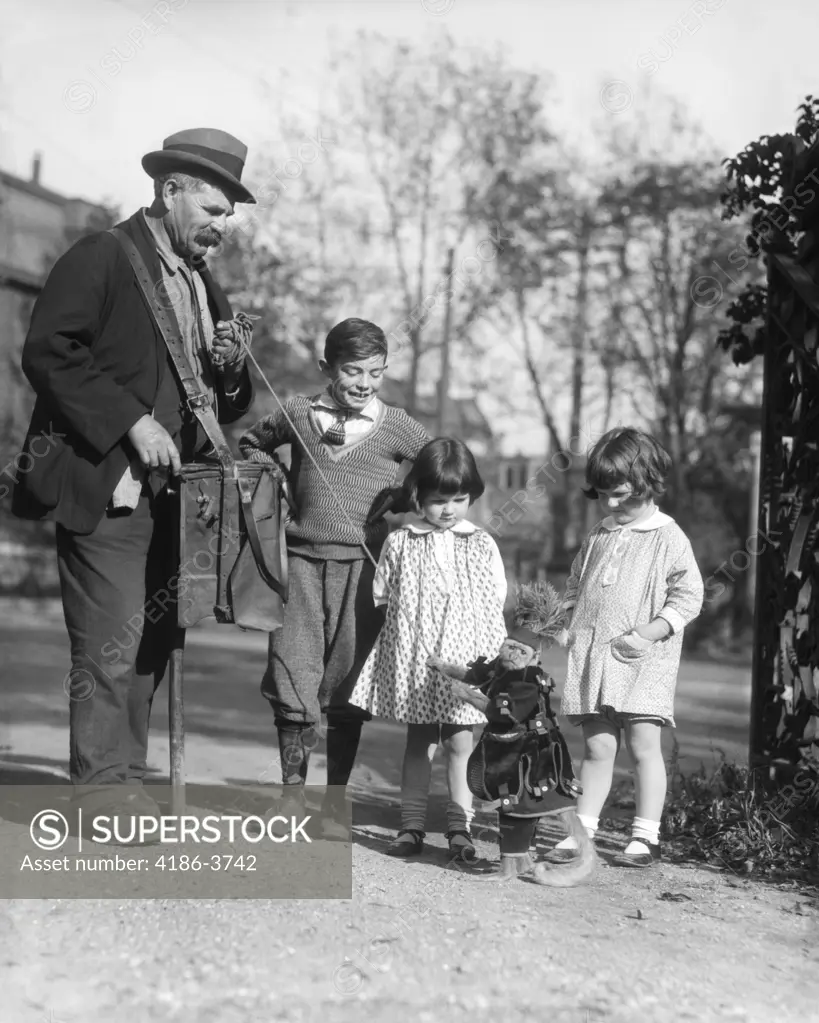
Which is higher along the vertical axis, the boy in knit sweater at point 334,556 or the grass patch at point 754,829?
the boy in knit sweater at point 334,556

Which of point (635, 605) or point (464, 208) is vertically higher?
point (464, 208)

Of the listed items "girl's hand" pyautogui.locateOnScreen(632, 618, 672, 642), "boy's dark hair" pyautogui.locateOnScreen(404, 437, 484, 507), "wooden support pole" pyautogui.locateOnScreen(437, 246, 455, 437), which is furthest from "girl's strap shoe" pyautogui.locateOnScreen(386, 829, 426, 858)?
"wooden support pole" pyautogui.locateOnScreen(437, 246, 455, 437)

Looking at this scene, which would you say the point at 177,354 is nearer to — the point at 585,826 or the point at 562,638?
the point at 562,638

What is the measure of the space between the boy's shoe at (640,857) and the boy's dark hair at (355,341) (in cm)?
193

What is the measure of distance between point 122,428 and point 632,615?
5.97 feet

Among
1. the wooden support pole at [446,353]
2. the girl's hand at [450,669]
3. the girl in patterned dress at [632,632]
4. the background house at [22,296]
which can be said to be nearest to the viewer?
the girl's hand at [450,669]

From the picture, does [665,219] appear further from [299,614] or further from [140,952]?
[140,952]

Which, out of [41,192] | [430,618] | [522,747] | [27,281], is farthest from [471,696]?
[41,192]

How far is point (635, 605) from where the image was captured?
4.44 m

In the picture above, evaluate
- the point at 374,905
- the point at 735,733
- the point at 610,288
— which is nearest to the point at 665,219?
the point at 610,288

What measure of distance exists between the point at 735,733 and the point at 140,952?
6210 mm

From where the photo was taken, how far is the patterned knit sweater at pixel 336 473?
4656mm

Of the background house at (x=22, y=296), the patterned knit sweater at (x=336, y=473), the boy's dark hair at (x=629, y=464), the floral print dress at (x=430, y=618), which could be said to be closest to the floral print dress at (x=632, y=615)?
the boy's dark hair at (x=629, y=464)

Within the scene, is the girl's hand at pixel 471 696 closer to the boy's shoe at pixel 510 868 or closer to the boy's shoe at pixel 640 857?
the boy's shoe at pixel 510 868
